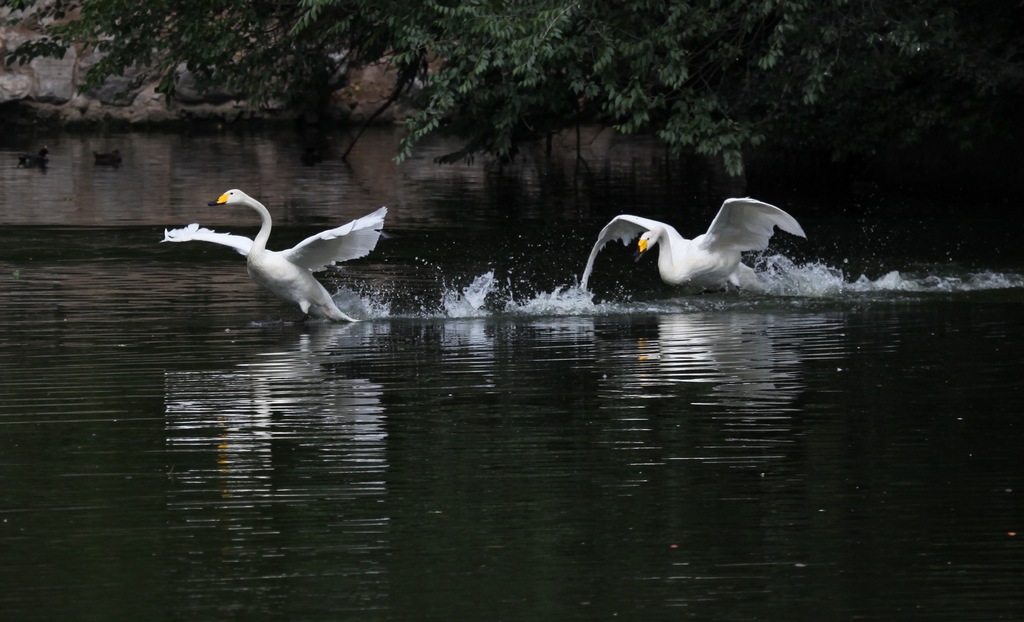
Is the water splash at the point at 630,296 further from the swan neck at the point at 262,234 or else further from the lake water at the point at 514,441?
the swan neck at the point at 262,234

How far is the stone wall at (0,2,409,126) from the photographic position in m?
46.8

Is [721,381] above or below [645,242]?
below

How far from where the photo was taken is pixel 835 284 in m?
15.5

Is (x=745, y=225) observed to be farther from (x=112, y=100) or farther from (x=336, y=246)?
(x=112, y=100)

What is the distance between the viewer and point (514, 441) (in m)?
9.04

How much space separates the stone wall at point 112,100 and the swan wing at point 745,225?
1220 inches

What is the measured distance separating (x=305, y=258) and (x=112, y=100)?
120ft

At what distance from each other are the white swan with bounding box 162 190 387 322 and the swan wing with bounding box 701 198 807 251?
306cm

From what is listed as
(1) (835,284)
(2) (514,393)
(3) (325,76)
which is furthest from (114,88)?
(2) (514,393)

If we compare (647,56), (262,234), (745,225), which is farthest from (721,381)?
(647,56)

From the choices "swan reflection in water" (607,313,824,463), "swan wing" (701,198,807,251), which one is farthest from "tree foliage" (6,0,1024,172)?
"swan reflection in water" (607,313,824,463)

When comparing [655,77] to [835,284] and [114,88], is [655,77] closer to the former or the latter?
[835,284]

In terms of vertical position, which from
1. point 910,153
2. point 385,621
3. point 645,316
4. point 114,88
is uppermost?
point 114,88

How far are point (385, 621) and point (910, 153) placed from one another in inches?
922
